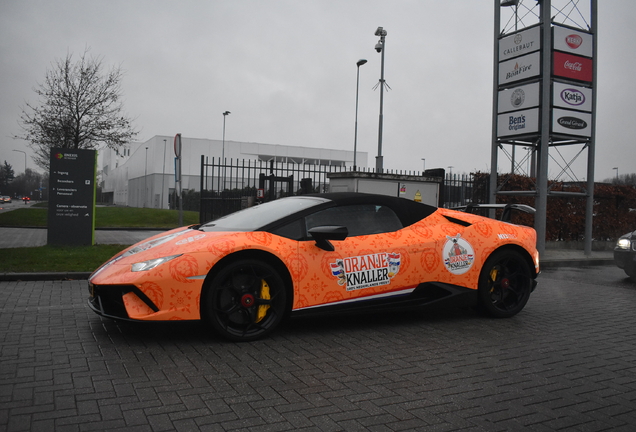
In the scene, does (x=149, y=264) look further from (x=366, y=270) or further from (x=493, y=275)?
(x=493, y=275)

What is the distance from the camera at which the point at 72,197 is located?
12.1 m

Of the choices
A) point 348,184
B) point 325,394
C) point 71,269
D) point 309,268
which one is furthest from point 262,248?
point 348,184

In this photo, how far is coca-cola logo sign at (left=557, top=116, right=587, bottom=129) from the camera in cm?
1354

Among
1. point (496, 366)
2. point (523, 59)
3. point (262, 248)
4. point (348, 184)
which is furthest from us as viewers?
point (523, 59)

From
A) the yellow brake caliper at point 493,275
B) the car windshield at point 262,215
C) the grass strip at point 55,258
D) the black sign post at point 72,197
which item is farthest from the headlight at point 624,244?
the black sign post at point 72,197

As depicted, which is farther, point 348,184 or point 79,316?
point 348,184

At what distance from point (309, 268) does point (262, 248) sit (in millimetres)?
461

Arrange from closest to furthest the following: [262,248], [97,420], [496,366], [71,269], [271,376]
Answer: [97,420], [271,376], [496,366], [262,248], [71,269]

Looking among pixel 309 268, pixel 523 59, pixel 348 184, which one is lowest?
pixel 309 268

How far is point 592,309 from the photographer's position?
659 cm

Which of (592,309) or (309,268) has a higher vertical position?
(309,268)

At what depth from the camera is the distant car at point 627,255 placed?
9.29m

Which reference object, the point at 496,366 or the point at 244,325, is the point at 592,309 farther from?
the point at 244,325

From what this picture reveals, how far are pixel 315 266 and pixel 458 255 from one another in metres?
1.61
